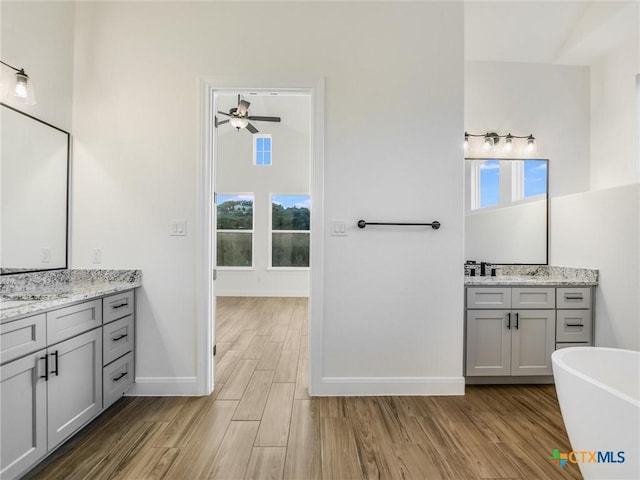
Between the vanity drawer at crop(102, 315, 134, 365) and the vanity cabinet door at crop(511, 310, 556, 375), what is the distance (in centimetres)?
300

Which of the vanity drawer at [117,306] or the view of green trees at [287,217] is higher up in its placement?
the view of green trees at [287,217]

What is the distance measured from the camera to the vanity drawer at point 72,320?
174 centimetres

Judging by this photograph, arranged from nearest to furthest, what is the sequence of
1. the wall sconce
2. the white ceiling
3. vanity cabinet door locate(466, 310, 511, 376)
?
the wall sconce, vanity cabinet door locate(466, 310, 511, 376), the white ceiling

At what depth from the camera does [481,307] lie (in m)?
2.69

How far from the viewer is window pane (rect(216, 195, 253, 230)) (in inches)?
282

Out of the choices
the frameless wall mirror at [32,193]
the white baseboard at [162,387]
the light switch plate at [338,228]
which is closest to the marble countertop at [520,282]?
the light switch plate at [338,228]

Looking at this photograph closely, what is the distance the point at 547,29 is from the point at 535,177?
1370mm

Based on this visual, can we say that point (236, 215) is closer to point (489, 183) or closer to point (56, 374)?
point (489, 183)

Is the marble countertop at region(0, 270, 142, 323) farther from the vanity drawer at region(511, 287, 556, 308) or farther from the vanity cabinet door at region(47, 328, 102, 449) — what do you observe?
the vanity drawer at region(511, 287, 556, 308)

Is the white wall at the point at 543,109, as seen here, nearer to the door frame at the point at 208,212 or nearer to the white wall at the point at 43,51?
the door frame at the point at 208,212

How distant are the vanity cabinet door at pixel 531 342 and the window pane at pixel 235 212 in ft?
18.2

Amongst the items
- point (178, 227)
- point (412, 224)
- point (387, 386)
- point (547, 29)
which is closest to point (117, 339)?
point (178, 227)

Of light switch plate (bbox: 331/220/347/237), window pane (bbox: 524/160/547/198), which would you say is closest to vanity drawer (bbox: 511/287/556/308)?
window pane (bbox: 524/160/547/198)

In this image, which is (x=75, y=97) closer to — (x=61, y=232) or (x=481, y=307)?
(x=61, y=232)
